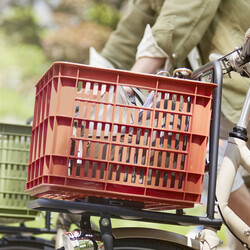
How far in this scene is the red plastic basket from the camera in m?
1.91

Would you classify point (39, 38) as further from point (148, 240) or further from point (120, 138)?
point (120, 138)

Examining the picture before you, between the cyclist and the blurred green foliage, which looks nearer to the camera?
the cyclist

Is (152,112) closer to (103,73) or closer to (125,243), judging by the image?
(103,73)

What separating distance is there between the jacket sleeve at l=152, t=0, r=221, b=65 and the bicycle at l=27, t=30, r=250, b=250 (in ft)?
1.86

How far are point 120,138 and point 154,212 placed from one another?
0.26m

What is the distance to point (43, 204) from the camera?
6.41 feet

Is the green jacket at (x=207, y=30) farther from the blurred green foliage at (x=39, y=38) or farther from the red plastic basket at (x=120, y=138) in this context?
the blurred green foliage at (x=39, y=38)

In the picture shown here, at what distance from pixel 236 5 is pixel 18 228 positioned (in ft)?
4.84

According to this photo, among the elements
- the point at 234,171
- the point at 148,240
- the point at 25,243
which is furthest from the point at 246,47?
the point at 25,243

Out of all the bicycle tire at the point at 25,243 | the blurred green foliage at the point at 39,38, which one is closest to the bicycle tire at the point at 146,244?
the bicycle tire at the point at 25,243

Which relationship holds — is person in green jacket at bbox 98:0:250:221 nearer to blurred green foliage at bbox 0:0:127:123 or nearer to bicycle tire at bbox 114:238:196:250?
bicycle tire at bbox 114:238:196:250

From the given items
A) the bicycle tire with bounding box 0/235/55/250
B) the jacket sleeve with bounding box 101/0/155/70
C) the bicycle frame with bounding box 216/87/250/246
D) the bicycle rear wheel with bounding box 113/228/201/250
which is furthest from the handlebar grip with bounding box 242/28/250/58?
the bicycle tire with bounding box 0/235/55/250

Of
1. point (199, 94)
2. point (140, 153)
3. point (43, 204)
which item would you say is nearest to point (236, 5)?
point (199, 94)

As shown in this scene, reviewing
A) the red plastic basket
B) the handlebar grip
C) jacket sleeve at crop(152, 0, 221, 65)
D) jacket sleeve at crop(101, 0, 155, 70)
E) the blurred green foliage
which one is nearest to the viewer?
the red plastic basket
